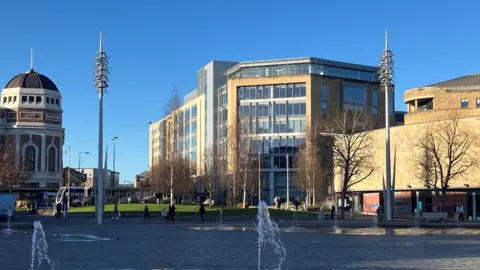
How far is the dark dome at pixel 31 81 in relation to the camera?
118 metres

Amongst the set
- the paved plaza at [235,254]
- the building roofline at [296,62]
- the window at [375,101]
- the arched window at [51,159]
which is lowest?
the paved plaza at [235,254]

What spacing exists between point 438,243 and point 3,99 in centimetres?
10887

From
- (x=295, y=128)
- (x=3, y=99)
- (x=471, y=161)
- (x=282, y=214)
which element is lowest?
(x=282, y=214)

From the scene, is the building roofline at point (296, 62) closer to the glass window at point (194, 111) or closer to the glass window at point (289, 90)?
the glass window at point (289, 90)

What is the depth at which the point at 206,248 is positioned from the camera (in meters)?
22.3

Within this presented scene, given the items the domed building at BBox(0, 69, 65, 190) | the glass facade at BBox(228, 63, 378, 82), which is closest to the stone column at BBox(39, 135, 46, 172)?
the domed building at BBox(0, 69, 65, 190)

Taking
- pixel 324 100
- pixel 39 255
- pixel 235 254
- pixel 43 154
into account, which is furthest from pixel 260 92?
pixel 39 255

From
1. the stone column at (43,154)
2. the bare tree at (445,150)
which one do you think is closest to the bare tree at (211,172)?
the bare tree at (445,150)

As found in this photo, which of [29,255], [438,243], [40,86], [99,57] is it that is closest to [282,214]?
[99,57]

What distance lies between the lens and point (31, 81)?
119 meters

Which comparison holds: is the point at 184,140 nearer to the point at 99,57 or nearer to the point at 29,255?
the point at 99,57

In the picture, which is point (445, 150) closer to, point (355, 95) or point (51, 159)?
point (355, 95)

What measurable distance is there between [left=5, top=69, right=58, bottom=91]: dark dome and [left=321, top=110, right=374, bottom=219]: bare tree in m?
67.9

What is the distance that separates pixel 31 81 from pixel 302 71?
5544 centimetres
